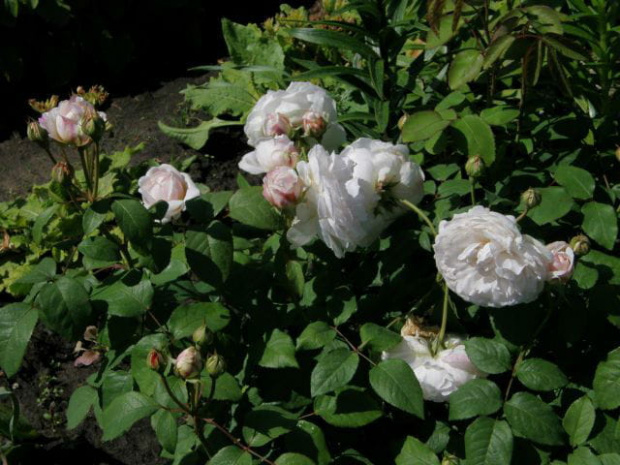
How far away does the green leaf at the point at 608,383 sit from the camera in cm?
107

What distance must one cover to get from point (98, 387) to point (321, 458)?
51 centimetres

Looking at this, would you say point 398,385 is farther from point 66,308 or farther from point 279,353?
point 66,308

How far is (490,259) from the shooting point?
1027mm

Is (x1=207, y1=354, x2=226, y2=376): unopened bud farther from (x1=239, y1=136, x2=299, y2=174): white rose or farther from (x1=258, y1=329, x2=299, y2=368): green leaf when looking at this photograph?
(x1=239, y1=136, x2=299, y2=174): white rose

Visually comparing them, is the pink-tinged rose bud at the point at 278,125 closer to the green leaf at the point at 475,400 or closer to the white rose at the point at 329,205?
the white rose at the point at 329,205

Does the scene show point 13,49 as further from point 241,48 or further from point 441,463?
point 441,463

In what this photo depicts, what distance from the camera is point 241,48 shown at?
104 inches

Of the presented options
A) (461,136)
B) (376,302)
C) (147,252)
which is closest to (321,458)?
(376,302)

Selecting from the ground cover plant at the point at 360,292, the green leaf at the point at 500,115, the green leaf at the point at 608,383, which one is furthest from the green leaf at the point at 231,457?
the green leaf at the point at 500,115

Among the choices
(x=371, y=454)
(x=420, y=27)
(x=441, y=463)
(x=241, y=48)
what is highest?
(x=420, y=27)

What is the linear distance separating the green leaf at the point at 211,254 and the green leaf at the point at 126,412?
23cm

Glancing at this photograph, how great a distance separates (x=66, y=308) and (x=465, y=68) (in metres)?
0.94

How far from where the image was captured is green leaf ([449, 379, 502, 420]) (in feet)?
3.50

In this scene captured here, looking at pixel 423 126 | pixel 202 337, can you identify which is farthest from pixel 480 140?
pixel 202 337
